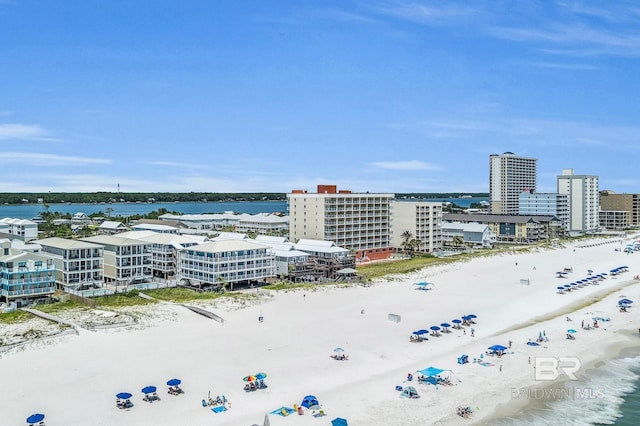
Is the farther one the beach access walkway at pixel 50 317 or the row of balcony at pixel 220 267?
the row of balcony at pixel 220 267

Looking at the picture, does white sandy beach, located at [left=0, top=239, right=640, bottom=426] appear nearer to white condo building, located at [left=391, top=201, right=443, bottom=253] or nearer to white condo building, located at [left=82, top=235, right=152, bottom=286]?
white condo building, located at [left=82, top=235, right=152, bottom=286]

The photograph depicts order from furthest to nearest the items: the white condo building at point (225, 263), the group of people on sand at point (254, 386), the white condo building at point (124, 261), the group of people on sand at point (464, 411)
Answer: the white condo building at point (124, 261)
the white condo building at point (225, 263)
the group of people on sand at point (254, 386)
the group of people on sand at point (464, 411)

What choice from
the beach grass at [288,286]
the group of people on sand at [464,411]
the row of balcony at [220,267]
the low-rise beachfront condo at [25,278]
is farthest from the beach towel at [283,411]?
the low-rise beachfront condo at [25,278]

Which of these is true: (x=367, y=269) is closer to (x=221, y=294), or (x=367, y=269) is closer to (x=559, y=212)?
(x=221, y=294)

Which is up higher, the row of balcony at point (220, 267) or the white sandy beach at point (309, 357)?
the row of balcony at point (220, 267)

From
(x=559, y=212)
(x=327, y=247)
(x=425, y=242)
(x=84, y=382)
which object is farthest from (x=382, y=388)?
(x=559, y=212)

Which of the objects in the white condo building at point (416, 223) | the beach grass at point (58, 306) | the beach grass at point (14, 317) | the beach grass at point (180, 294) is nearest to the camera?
the beach grass at point (14, 317)

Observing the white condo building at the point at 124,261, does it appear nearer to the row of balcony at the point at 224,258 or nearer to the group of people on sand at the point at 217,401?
the row of balcony at the point at 224,258
